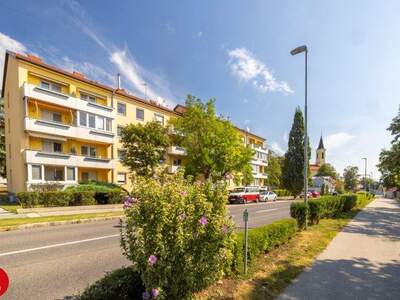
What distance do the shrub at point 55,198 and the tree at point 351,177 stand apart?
98794mm

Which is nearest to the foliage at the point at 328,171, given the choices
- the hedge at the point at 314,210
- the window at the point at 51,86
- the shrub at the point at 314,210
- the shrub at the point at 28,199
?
the hedge at the point at 314,210

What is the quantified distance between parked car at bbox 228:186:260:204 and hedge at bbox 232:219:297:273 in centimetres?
1949

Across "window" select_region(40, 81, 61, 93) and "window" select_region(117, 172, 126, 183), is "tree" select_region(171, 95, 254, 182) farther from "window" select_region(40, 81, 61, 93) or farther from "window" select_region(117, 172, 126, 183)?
"window" select_region(40, 81, 61, 93)

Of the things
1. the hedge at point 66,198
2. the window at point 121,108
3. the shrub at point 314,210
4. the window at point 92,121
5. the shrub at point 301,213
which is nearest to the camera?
the shrub at point 301,213

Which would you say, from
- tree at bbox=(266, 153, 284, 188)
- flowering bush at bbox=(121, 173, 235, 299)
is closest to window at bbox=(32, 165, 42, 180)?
flowering bush at bbox=(121, 173, 235, 299)

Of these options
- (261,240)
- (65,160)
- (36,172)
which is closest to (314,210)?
(261,240)

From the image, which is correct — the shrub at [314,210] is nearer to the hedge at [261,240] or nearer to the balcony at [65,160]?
the hedge at [261,240]

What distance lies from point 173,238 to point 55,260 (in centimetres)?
483

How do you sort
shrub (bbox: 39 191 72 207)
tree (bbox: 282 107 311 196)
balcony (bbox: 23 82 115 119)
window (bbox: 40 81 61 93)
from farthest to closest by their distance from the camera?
tree (bbox: 282 107 311 196)
window (bbox: 40 81 61 93)
balcony (bbox: 23 82 115 119)
shrub (bbox: 39 191 72 207)

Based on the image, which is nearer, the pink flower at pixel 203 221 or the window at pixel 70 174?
the pink flower at pixel 203 221

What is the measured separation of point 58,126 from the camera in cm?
2225

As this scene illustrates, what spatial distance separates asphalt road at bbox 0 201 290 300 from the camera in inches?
181

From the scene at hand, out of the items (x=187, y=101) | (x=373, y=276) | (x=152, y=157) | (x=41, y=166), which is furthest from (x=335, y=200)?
(x=41, y=166)

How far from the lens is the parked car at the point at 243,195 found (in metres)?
27.7
